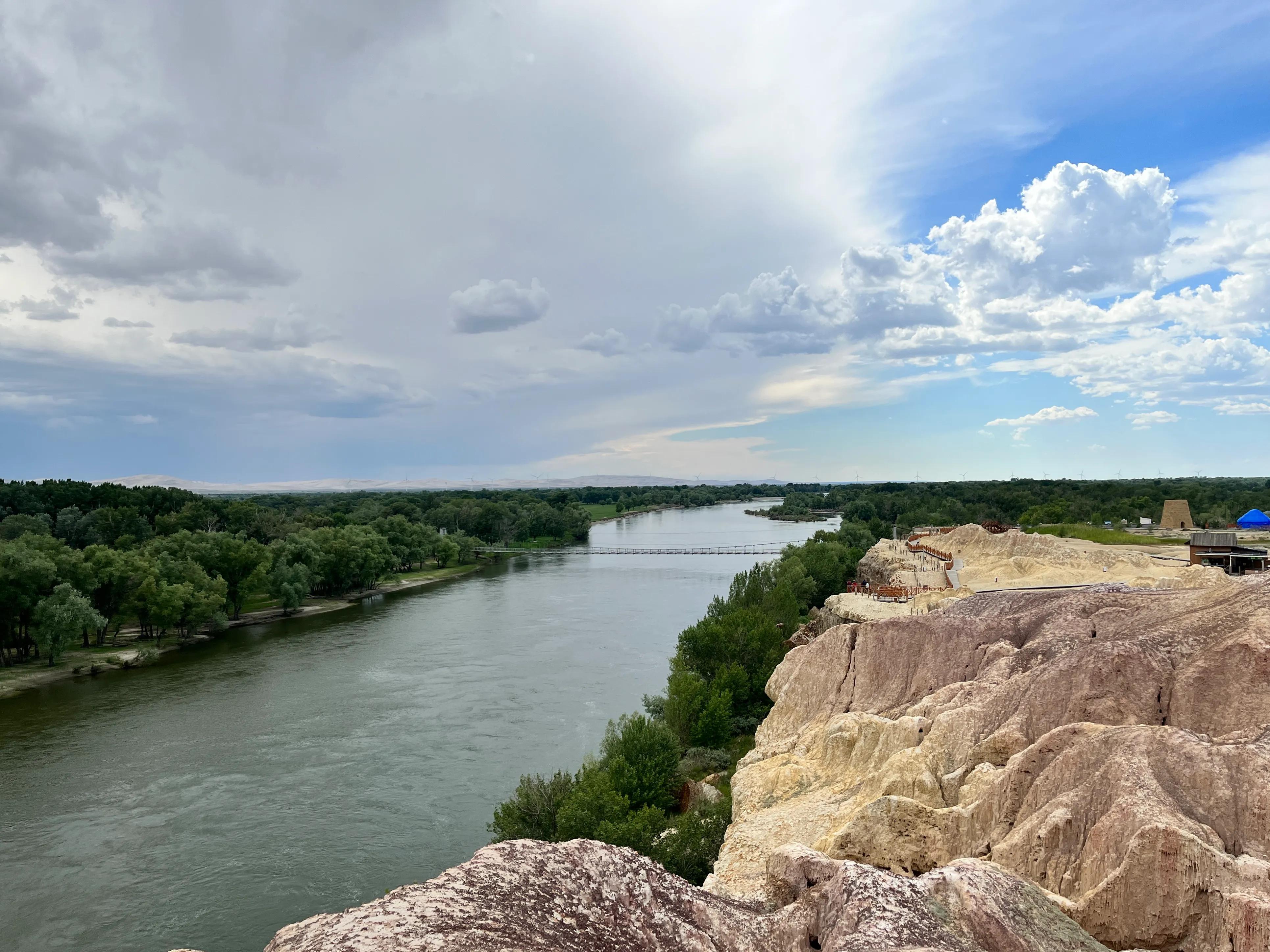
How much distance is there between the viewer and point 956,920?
298 inches

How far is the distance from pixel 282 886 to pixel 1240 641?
1009 inches

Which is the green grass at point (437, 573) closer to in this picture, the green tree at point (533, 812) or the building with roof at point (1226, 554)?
the green tree at point (533, 812)

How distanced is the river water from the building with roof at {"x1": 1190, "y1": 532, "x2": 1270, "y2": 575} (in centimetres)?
2949

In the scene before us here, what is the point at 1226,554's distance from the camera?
3738cm

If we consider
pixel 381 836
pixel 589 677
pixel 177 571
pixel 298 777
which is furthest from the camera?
pixel 177 571

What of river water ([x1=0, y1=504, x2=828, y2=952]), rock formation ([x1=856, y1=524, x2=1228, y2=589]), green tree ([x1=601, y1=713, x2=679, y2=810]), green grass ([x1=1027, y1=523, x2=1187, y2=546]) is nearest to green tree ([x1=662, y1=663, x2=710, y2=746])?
green tree ([x1=601, y1=713, x2=679, y2=810])

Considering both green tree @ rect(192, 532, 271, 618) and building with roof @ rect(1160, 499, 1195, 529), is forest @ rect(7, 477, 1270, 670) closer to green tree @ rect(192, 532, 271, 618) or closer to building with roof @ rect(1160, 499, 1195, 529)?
green tree @ rect(192, 532, 271, 618)

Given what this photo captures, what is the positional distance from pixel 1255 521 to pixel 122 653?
85922mm

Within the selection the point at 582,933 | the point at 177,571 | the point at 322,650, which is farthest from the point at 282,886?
the point at 177,571

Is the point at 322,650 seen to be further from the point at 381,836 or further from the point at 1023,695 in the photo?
the point at 1023,695

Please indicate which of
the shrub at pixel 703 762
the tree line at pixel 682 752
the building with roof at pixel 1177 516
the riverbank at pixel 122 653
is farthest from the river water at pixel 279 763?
the building with roof at pixel 1177 516

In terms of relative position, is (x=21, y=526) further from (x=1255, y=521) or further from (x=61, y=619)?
(x=1255, y=521)

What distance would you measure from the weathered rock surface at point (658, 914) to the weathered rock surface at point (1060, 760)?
1715 mm

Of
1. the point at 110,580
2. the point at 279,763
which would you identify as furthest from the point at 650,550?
the point at 279,763
